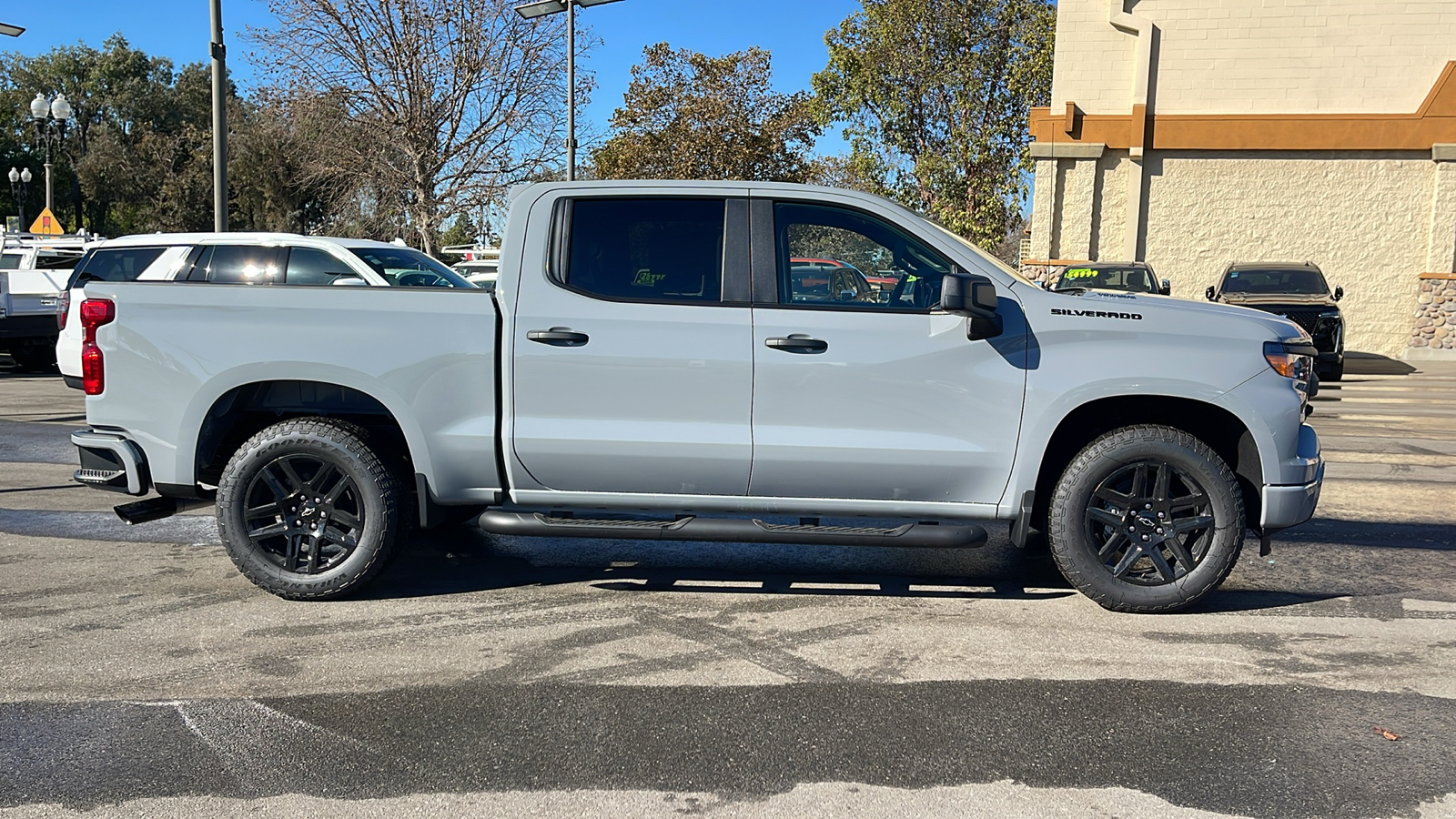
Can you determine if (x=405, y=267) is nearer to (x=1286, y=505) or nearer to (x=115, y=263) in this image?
(x=115, y=263)

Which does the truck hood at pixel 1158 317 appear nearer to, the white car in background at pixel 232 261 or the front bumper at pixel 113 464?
the front bumper at pixel 113 464

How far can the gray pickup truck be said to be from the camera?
4957 millimetres

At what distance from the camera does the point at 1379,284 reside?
23.9 meters

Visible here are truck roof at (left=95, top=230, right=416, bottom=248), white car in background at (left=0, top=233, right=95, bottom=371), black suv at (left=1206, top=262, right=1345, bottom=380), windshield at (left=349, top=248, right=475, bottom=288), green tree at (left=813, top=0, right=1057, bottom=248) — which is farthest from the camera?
green tree at (left=813, top=0, right=1057, bottom=248)

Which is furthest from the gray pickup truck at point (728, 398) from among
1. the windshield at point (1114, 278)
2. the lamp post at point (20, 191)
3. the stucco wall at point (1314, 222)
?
the lamp post at point (20, 191)

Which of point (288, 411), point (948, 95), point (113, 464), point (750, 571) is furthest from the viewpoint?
point (948, 95)

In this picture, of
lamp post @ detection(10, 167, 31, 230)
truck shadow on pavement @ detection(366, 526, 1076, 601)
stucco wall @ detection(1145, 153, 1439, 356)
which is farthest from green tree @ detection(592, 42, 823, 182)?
lamp post @ detection(10, 167, 31, 230)

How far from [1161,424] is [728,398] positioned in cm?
204

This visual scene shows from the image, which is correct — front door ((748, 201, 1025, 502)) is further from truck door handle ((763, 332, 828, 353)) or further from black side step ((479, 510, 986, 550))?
black side step ((479, 510, 986, 550))

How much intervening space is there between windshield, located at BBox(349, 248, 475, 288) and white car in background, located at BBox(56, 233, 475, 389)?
17mm

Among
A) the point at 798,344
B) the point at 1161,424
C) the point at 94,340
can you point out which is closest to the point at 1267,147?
the point at 1161,424

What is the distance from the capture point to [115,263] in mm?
12875

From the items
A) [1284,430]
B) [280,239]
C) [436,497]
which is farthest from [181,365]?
[280,239]

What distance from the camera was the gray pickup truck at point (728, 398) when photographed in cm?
496
